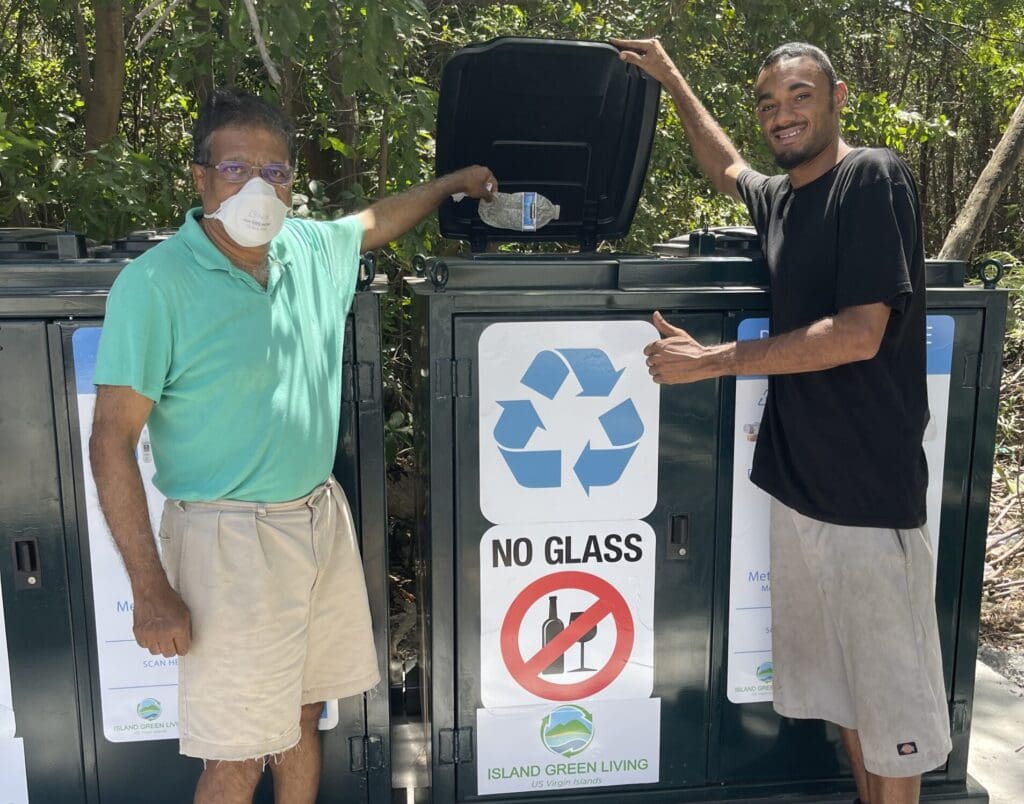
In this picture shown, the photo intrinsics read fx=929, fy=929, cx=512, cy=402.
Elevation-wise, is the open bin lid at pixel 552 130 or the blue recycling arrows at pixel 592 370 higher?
the open bin lid at pixel 552 130

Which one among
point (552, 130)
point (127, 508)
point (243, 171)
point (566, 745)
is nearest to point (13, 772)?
point (127, 508)

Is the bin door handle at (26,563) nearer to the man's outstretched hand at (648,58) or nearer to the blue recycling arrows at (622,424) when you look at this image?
the blue recycling arrows at (622,424)

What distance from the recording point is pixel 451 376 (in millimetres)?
2375

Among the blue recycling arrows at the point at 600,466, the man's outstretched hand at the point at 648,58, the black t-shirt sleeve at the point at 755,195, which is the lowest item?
the blue recycling arrows at the point at 600,466

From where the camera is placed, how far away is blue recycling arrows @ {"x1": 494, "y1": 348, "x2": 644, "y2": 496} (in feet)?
7.89

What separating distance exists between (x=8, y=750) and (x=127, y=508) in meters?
0.99

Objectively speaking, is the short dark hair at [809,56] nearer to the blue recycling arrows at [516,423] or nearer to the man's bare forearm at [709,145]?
the man's bare forearm at [709,145]

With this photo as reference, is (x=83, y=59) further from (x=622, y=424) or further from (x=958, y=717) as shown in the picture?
(x=958, y=717)

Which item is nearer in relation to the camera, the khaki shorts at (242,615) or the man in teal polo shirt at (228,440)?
the man in teal polo shirt at (228,440)

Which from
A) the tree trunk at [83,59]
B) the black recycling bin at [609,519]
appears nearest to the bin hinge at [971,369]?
the black recycling bin at [609,519]

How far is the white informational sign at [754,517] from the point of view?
2529mm

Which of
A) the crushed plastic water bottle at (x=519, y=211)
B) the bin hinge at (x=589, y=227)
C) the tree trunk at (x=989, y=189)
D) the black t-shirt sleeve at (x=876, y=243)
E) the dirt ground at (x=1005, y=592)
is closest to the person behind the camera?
the black t-shirt sleeve at (x=876, y=243)

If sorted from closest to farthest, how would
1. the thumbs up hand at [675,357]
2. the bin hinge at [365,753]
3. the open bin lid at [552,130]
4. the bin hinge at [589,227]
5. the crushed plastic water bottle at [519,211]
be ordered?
1. the thumbs up hand at [675,357]
2. the bin hinge at [365,753]
3. the open bin lid at [552,130]
4. the crushed plastic water bottle at [519,211]
5. the bin hinge at [589,227]

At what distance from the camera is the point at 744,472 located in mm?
2547
